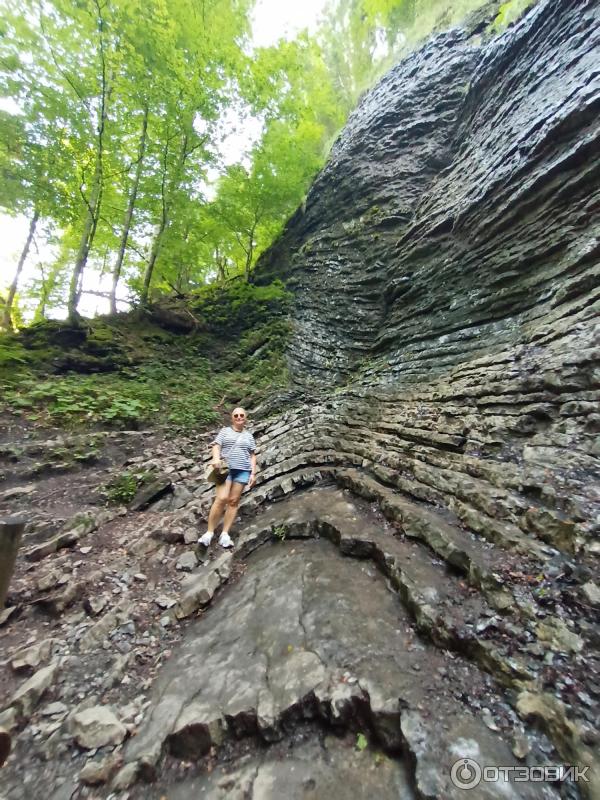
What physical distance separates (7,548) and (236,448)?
2658mm

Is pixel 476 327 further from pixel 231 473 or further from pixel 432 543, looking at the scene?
pixel 231 473

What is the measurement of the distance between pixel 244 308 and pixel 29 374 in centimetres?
723

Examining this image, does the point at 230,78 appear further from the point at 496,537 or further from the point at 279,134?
the point at 496,537

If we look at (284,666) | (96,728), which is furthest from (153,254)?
(284,666)

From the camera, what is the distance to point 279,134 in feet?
45.5

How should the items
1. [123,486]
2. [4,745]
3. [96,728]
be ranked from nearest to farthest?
[4,745], [96,728], [123,486]

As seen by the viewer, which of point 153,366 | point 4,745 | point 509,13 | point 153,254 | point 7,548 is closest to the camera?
point 4,745

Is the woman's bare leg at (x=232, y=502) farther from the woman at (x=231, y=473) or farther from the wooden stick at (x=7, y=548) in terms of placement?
the wooden stick at (x=7, y=548)

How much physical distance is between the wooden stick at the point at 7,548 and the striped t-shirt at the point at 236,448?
2353 millimetres

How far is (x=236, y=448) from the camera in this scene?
5.03 meters

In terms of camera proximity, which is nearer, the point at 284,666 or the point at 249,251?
the point at 284,666

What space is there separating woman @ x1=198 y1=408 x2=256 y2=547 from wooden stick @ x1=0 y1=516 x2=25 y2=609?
6.36 ft

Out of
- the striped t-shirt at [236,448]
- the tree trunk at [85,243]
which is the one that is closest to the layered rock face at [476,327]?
the striped t-shirt at [236,448]

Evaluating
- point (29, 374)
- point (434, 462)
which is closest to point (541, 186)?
point (434, 462)
